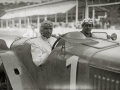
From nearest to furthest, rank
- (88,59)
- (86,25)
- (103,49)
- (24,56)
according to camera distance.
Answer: (88,59) < (103,49) < (24,56) < (86,25)

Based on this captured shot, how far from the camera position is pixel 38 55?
8.66 feet

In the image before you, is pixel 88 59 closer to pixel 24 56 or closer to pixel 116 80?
pixel 116 80

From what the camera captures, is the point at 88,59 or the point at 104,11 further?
the point at 104,11

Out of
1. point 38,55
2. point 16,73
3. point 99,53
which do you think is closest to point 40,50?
point 38,55

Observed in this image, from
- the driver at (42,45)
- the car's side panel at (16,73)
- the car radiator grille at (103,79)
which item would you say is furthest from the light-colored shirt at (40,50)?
the car radiator grille at (103,79)

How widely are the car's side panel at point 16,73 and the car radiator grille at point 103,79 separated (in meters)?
1.26

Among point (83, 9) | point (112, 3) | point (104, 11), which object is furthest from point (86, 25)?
point (104, 11)

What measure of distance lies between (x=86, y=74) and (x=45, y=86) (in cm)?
93

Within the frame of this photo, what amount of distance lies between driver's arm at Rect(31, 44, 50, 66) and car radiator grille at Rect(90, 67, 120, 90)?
84 centimetres

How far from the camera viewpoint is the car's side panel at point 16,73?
9.00 feet

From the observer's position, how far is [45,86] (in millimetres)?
Result: 2621

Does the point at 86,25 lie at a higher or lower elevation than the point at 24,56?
higher

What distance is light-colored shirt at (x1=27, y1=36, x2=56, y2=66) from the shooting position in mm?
2533

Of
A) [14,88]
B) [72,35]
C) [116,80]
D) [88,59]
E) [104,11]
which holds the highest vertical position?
[104,11]
